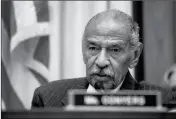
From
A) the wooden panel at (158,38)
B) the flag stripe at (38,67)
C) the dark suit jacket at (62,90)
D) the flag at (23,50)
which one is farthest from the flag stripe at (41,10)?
the dark suit jacket at (62,90)

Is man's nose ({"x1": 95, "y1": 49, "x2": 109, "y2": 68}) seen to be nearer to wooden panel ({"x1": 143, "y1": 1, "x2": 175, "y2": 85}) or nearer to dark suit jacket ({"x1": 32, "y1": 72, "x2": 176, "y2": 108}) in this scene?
dark suit jacket ({"x1": 32, "y1": 72, "x2": 176, "y2": 108})

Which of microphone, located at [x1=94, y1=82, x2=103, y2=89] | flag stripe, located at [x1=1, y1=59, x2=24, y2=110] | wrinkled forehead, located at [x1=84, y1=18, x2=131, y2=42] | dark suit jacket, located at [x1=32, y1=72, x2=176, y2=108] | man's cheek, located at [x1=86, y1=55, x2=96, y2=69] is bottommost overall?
flag stripe, located at [x1=1, y1=59, x2=24, y2=110]

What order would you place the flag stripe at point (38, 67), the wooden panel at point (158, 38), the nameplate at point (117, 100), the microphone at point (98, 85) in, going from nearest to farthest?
Answer: the nameplate at point (117, 100), the microphone at point (98, 85), the wooden panel at point (158, 38), the flag stripe at point (38, 67)

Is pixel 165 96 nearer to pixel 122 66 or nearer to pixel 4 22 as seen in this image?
pixel 122 66

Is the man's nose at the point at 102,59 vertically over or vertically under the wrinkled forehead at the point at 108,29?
under

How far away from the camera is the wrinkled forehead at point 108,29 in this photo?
1206mm

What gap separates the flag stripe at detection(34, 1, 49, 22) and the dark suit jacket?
108 centimetres

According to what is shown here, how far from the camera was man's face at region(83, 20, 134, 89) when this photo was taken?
1.16m

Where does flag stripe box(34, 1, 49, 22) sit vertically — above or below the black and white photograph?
above

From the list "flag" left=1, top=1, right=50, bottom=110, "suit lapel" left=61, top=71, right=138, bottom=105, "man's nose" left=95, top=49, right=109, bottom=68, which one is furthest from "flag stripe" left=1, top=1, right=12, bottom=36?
"man's nose" left=95, top=49, right=109, bottom=68

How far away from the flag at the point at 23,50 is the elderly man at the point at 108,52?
123 cm

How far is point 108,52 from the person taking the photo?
1.15 meters

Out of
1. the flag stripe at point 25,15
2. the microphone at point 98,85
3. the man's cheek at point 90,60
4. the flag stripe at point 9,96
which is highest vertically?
the flag stripe at point 25,15

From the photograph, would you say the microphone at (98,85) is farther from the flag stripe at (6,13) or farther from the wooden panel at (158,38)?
the flag stripe at (6,13)
